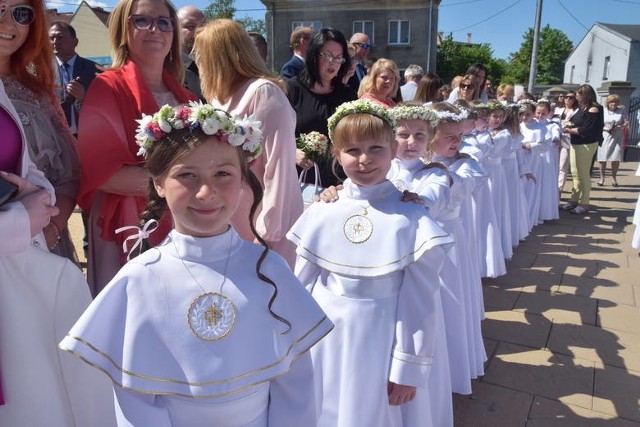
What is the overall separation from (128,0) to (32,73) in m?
0.56

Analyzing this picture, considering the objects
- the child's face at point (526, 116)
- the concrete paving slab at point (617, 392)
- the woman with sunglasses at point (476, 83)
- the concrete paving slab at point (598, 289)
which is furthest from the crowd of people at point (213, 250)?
the child's face at point (526, 116)

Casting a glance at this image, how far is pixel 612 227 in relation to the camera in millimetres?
8617

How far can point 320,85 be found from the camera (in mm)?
4078

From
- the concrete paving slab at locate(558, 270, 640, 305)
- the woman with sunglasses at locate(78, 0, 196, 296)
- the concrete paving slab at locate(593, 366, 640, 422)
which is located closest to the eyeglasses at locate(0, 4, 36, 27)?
the woman with sunglasses at locate(78, 0, 196, 296)

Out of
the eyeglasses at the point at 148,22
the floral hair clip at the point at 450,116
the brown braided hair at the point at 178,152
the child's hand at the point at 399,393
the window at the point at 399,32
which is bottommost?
the child's hand at the point at 399,393

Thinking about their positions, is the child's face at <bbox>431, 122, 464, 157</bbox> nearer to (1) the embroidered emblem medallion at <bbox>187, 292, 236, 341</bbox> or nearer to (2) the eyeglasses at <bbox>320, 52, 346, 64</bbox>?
(2) the eyeglasses at <bbox>320, 52, 346, 64</bbox>

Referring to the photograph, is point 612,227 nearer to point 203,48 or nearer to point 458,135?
point 458,135

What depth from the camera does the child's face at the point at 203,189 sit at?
5.18ft

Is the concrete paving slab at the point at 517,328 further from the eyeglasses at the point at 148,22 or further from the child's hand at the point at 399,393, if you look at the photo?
the eyeglasses at the point at 148,22

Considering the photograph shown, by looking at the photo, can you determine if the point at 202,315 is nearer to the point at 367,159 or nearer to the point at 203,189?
the point at 203,189

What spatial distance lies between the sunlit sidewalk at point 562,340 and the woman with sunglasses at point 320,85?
2171 millimetres

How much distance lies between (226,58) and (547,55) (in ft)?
253

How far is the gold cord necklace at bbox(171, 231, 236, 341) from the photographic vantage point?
5.11 feet

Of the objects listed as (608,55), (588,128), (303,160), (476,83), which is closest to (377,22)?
(608,55)
